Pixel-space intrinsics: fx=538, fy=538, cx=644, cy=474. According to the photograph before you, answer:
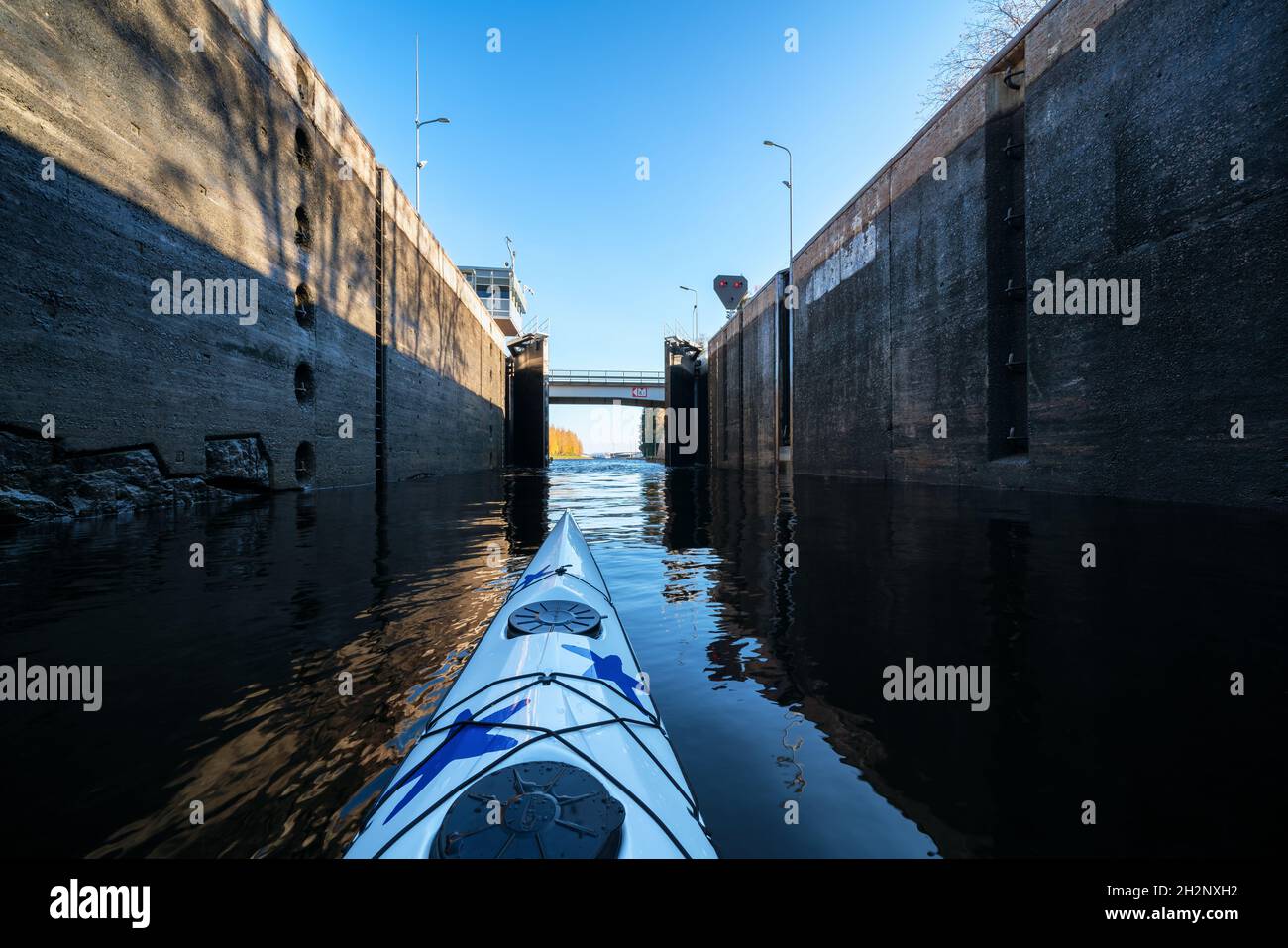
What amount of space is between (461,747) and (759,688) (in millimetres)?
1643

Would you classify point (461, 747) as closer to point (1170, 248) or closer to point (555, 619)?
point (555, 619)

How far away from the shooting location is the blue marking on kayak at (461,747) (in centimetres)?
174

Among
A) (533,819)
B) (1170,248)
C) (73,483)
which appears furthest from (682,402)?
(533,819)

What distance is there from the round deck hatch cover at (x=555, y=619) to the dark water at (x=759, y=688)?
1.71 feet

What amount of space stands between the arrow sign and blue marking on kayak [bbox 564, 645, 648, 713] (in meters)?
49.8

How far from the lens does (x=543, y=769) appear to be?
1.62 meters

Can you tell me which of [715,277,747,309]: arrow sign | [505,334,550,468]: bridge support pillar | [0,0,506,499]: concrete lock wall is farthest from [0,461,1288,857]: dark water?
[715,277,747,309]: arrow sign

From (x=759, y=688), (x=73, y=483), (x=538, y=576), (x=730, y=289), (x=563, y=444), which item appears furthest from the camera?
(x=563, y=444)

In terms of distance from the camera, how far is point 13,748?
2293 mm

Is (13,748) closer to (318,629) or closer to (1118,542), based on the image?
(318,629)

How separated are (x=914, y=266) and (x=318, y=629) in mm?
19125

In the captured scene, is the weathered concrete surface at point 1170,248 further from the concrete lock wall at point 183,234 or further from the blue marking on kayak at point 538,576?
the concrete lock wall at point 183,234
